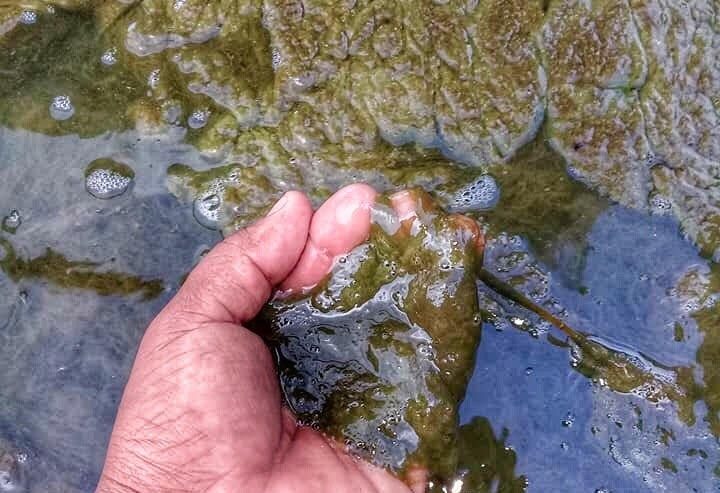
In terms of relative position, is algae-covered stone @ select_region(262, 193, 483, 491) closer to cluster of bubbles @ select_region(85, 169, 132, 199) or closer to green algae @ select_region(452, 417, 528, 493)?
green algae @ select_region(452, 417, 528, 493)

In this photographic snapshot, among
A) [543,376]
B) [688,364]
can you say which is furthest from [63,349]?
[688,364]

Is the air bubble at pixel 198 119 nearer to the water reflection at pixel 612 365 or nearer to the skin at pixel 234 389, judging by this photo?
the skin at pixel 234 389

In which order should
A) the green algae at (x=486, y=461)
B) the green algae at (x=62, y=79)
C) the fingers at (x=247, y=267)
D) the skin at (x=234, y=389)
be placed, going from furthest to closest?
the green algae at (x=62, y=79) → the green algae at (x=486, y=461) → the fingers at (x=247, y=267) → the skin at (x=234, y=389)

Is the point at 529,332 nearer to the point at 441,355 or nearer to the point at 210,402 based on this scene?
the point at 441,355

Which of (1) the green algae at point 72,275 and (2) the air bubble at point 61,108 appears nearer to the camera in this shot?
(1) the green algae at point 72,275

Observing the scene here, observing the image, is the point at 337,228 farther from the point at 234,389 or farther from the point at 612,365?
the point at 612,365

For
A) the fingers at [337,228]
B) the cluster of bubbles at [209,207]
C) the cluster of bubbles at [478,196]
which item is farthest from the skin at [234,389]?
the cluster of bubbles at [478,196]

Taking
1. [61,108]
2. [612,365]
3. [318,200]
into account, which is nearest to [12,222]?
[61,108]
